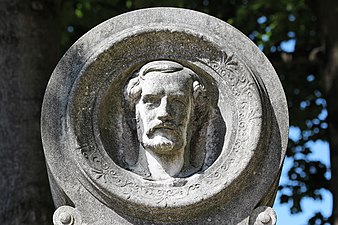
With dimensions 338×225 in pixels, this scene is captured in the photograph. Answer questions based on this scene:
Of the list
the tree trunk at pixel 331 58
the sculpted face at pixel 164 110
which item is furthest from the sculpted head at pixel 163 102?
the tree trunk at pixel 331 58

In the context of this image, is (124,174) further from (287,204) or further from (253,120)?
(287,204)

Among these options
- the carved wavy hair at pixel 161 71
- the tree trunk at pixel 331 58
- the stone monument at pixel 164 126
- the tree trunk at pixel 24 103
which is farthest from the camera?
the tree trunk at pixel 331 58

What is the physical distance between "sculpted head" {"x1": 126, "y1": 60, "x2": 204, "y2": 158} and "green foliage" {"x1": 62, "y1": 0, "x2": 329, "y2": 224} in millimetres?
4782

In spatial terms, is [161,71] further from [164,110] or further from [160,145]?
[160,145]

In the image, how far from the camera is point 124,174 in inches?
222

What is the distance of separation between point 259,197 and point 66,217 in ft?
3.42

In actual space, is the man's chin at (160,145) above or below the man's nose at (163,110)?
below

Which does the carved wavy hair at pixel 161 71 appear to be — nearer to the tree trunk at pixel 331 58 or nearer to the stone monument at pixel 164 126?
the stone monument at pixel 164 126

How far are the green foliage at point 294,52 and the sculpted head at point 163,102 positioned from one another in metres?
4.78

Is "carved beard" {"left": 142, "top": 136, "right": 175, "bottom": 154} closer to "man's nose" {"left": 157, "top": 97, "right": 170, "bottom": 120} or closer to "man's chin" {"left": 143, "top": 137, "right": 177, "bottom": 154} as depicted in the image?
"man's chin" {"left": 143, "top": 137, "right": 177, "bottom": 154}

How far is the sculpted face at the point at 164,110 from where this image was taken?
5.61 meters

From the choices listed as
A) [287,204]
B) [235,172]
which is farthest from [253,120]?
[287,204]

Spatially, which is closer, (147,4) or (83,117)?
(83,117)

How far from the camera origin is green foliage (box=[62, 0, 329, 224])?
10.7 metres
